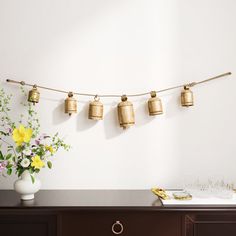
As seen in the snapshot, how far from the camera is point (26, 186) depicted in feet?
5.20

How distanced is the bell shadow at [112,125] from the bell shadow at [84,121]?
0.25 feet

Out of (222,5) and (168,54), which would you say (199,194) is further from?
(222,5)

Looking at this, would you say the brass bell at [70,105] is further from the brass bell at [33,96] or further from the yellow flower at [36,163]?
the yellow flower at [36,163]

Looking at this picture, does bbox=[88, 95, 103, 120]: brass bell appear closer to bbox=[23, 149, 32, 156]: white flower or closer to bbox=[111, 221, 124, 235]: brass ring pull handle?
bbox=[23, 149, 32, 156]: white flower

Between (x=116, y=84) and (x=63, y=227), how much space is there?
901 millimetres

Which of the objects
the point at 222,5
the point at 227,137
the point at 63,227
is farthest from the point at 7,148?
the point at 222,5

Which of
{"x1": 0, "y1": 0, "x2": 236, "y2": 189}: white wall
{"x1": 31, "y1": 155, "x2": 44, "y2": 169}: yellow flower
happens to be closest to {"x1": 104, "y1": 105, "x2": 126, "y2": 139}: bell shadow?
{"x1": 0, "y1": 0, "x2": 236, "y2": 189}: white wall

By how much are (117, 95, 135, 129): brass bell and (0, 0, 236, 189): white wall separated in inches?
3.5

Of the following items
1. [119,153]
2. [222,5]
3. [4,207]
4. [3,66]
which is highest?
[222,5]

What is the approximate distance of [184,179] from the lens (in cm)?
192

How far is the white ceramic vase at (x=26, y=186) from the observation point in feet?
5.20

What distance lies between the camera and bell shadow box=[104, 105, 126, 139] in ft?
6.32

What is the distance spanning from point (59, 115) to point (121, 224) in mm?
792

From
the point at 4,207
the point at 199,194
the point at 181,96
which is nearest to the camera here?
the point at 4,207
